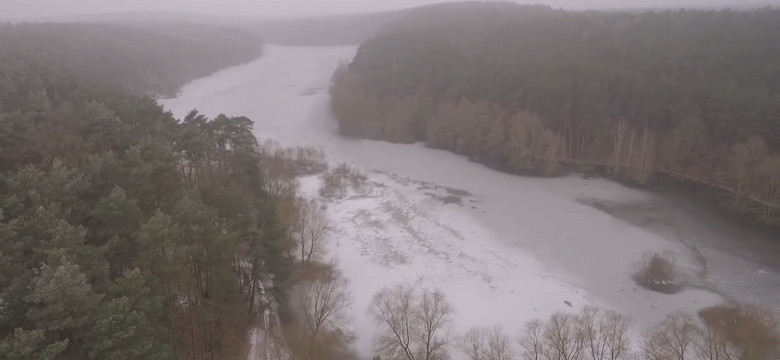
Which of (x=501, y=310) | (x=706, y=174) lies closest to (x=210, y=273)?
(x=501, y=310)

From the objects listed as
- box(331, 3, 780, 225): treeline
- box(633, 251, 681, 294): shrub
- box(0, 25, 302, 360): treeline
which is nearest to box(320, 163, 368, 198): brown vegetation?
box(0, 25, 302, 360): treeline

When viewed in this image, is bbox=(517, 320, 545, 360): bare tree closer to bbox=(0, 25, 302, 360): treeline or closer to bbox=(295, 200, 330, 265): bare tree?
bbox=(0, 25, 302, 360): treeline

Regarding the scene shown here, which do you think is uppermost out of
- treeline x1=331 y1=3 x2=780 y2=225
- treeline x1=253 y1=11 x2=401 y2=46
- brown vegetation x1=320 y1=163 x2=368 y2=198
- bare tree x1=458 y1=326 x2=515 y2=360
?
treeline x1=253 y1=11 x2=401 y2=46

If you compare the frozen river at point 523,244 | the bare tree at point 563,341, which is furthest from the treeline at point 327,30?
the bare tree at point 563,341

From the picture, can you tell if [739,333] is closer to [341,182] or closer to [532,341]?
[532,341]

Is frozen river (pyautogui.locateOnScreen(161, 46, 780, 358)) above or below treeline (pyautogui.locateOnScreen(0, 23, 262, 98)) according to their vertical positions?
below

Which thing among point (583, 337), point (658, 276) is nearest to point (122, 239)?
point (583, 337)

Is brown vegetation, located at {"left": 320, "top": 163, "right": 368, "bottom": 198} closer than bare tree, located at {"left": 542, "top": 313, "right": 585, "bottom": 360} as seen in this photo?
No

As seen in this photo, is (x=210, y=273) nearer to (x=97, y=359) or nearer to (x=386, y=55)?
(x=97, y=359)
